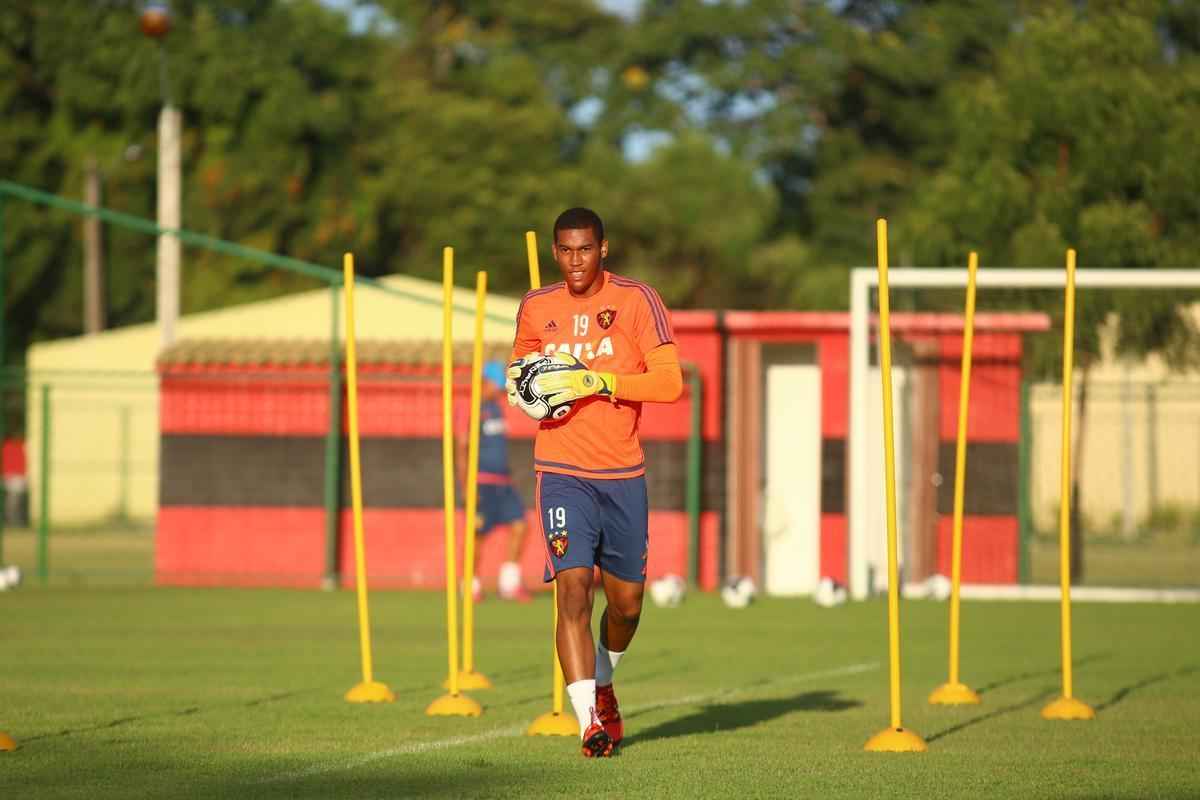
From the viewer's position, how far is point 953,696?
11086mm

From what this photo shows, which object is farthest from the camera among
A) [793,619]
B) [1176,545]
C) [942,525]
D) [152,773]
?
[1176,545]

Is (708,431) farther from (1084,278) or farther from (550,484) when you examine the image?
(550,484)

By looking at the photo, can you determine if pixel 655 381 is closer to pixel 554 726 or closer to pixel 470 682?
pixel 554 726

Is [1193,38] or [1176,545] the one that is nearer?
[1176,545]

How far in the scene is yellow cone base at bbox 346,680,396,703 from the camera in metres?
10.9

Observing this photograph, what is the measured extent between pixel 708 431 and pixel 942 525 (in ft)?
8.77

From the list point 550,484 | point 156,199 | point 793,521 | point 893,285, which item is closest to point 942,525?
point 793,521

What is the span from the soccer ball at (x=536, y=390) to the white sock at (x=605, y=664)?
1.20m

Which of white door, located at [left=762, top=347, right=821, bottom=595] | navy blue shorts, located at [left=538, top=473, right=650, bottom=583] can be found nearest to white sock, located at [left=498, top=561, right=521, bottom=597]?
white door, located at [left=762, top=347, right=821, bottom=595]

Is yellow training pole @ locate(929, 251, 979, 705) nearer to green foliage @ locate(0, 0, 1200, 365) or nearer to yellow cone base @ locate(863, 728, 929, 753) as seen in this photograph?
yellow cone base @ locate(863, 728, 929, 753)

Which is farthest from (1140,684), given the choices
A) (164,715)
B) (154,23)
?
(154,23)

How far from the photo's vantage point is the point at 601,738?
852 centimetres

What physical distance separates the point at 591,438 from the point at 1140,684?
17.5 ft

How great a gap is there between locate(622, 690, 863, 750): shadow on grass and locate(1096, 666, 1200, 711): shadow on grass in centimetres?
138
